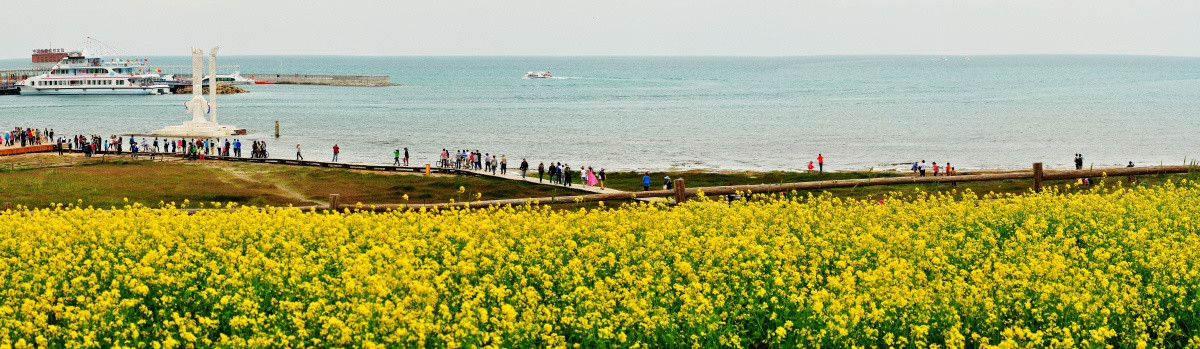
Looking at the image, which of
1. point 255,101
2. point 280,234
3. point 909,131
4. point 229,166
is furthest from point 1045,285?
point 255,101

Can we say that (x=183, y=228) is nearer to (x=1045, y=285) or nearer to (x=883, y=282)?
(x=883, y=282)

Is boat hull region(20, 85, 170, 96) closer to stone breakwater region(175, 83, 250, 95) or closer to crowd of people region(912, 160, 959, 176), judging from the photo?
stone breakwater region(175, 83, 250, 95)

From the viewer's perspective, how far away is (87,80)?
496ft

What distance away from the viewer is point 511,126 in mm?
98750

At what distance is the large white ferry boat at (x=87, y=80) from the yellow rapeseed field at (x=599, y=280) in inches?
5739

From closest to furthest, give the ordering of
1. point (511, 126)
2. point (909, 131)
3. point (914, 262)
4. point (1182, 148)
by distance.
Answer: point (914, 262), point (1182, 148), point (909, 131), point (511, 126)

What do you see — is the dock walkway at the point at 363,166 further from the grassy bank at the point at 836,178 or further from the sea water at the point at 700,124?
the sea water at the point at 700,124

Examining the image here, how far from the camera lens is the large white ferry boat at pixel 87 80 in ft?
496

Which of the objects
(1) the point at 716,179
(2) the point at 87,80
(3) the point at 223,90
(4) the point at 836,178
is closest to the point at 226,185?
(1) the point at 716,179

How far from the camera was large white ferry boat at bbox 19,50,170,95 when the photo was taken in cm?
15125

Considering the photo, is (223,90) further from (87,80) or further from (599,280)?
(599,280)

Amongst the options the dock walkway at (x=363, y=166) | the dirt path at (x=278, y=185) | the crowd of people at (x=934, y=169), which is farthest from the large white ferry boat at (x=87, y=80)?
the crowd of people at (x=934, y=169)

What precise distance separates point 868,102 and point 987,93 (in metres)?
34.0

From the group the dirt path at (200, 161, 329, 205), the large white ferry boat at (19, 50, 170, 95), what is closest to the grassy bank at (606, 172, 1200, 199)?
the dirt path at (200, 161, 329, 205)
